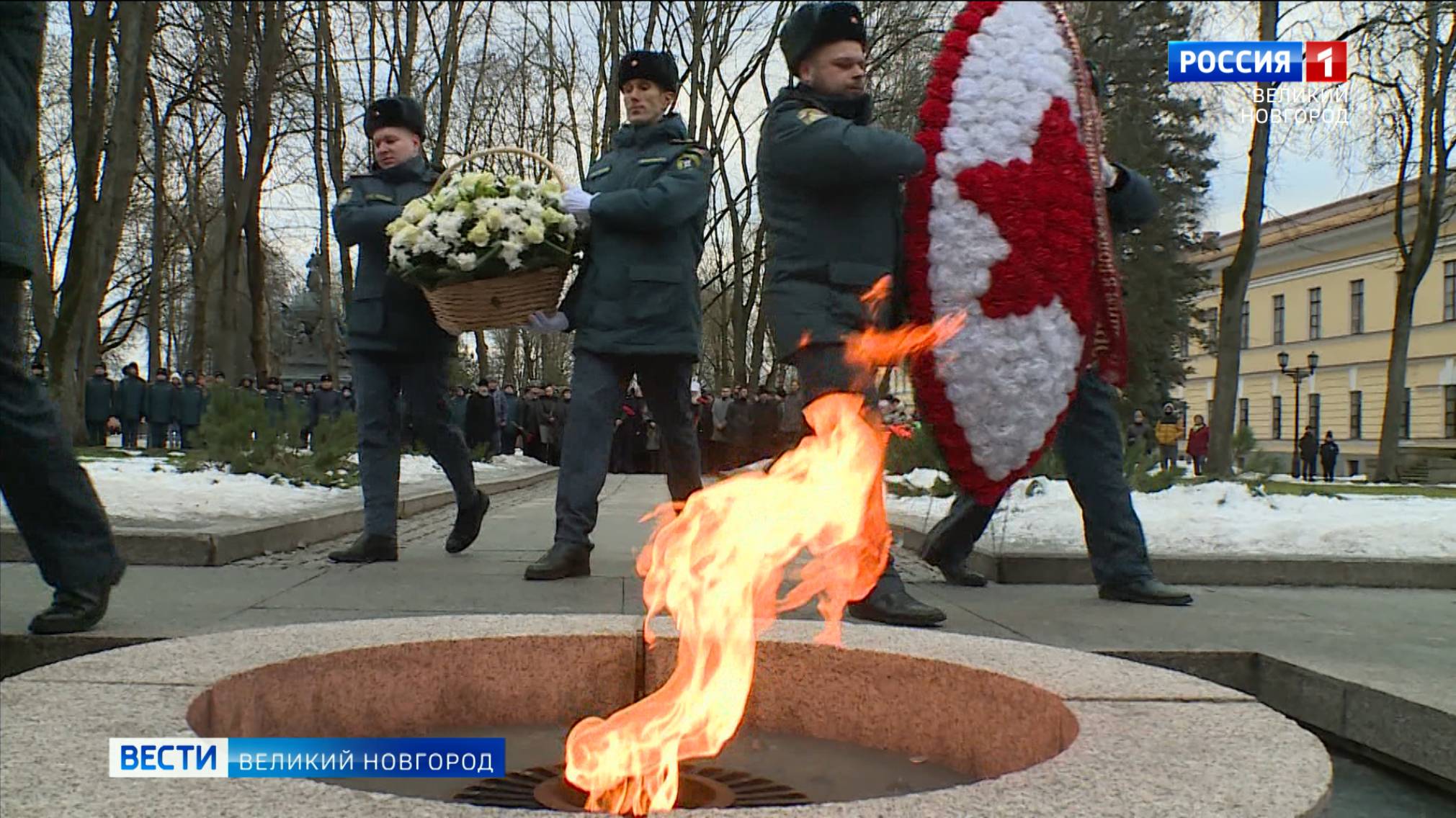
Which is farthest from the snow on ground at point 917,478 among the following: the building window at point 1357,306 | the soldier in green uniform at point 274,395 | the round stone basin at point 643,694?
the building window at point 1357,306

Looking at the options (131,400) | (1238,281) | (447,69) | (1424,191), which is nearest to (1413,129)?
(1424,191)

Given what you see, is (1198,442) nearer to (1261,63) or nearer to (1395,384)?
(1395,384)

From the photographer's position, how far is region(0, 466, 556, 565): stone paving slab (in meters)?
5.34

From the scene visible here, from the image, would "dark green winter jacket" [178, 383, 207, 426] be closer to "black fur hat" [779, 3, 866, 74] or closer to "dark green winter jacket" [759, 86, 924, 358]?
"dark green winter jacket" [759, 86, 924, 358]

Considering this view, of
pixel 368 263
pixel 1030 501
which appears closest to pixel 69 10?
pixel 368 263

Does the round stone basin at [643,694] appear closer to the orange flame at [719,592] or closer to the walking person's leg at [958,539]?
the orange flame at [719,592]

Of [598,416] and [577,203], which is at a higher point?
[577,203]

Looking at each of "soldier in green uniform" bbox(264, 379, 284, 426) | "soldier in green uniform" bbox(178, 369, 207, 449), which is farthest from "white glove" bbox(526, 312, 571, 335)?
"soldier in green uniform" bbox(178, 369, 207, 449)

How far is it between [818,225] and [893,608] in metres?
1.30

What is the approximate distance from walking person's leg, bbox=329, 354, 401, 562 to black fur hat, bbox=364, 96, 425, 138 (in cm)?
109

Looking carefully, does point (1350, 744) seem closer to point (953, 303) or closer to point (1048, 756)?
point (1048, 756)

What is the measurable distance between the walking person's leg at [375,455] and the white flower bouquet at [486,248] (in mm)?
836

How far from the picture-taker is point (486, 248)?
4688mm

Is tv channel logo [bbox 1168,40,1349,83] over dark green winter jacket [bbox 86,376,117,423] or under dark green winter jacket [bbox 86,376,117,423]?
over
